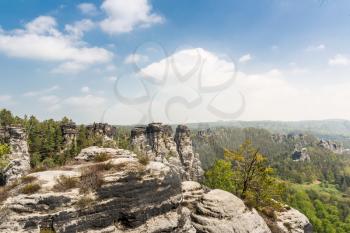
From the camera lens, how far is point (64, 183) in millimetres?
26406

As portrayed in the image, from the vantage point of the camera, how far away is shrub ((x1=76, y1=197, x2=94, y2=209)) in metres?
25.7

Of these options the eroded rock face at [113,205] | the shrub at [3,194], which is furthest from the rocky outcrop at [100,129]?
the shrub at [3,194]

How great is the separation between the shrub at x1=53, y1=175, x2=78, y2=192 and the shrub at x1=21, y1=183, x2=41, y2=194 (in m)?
1.28

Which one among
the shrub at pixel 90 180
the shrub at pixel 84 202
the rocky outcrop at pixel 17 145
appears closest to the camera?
the shrub at pixel 84 202

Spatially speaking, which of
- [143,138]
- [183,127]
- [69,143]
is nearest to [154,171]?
[69,143]

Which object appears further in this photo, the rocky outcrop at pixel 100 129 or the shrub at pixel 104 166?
the rocky outcrop at pixel 100 129

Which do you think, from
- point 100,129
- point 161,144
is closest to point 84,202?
point 100,129

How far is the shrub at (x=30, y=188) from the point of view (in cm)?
2491

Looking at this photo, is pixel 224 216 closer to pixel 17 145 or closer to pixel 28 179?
pixel 28 179

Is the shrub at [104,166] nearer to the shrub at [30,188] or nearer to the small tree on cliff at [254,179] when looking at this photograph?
the shrub at [30,188]

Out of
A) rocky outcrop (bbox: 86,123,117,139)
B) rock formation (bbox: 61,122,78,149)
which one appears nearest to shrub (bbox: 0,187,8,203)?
rock formation (bbox: 61,122,78,149)

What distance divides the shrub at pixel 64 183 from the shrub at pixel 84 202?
1.41 meters

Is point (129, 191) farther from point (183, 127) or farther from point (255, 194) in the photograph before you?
point (183, 127)

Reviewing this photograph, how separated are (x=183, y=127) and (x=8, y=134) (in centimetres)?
8688
